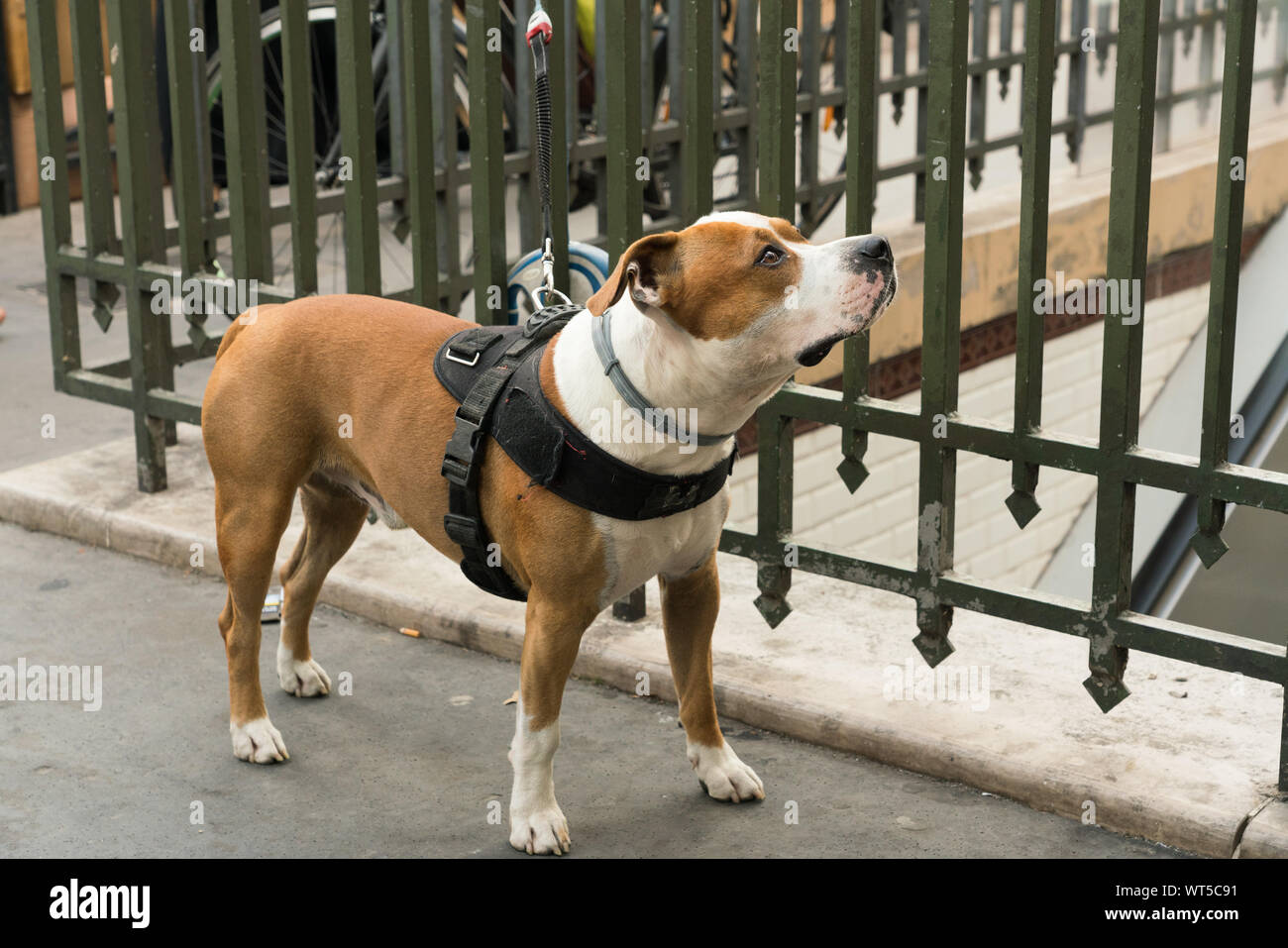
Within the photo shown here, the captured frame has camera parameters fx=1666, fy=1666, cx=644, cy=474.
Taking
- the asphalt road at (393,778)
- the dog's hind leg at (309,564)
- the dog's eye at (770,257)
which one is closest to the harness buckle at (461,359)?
the dog's hind leg at (309,564)

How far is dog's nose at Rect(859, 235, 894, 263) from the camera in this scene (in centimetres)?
314

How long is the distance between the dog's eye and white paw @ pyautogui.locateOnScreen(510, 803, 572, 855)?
1389 millimetres

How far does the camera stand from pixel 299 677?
15.3ft

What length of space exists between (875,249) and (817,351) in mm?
220

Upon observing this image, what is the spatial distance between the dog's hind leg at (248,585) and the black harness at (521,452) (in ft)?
1.90

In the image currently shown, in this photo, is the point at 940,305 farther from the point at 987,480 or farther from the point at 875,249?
the point at 987,480

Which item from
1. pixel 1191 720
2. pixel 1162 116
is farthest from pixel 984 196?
pixel 1191 720

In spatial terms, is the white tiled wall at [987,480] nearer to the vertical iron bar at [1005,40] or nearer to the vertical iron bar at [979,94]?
the vertical iron bar at [979,94]

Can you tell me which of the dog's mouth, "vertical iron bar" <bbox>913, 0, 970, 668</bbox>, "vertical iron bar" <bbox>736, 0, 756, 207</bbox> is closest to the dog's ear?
the dog's mouth

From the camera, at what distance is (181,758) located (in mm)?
4324

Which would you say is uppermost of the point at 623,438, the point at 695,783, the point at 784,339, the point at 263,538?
the point at 784,339

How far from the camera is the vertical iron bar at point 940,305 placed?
401 cm

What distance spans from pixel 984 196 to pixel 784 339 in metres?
6.57

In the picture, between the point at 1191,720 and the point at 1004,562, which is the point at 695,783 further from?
the point at 1004,562
